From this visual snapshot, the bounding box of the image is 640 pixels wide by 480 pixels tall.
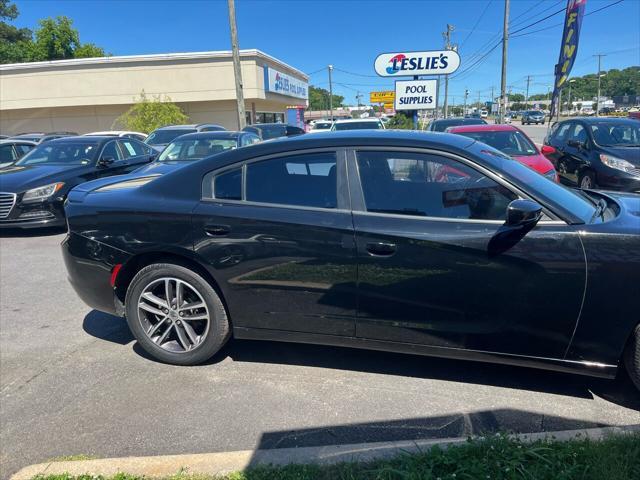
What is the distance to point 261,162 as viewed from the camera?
10.6ft

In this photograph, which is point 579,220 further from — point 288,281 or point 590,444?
point 288,281

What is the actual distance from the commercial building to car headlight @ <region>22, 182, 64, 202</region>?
2050cm

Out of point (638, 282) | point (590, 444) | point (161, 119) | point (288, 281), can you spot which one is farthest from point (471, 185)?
point (161, 119)

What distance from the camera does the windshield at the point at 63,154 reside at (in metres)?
8.54

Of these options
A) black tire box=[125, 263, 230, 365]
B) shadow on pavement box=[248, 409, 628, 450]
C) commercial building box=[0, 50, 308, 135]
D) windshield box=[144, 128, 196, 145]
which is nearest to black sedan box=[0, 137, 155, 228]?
windshield box=[144, 128, 196, 145]

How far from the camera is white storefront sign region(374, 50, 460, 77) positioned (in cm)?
1399

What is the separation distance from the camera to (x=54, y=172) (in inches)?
306

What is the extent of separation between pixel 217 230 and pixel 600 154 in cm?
799

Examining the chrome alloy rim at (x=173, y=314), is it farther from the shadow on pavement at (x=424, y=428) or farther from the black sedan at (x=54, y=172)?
the black sedan at (x=54, y=172)

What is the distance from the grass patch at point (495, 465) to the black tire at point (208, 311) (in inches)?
45.6

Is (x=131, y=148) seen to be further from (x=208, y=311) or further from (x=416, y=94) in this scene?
(x=416, y=94)

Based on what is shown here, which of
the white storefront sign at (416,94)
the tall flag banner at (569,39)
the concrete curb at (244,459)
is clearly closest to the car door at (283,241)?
the concrete curb at (244,459)

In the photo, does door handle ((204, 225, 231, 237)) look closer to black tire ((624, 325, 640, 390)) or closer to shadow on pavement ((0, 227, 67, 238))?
black tire ((624, 325, 640, 390))

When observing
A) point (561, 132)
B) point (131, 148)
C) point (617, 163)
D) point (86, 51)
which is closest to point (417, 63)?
point (561, 132)
